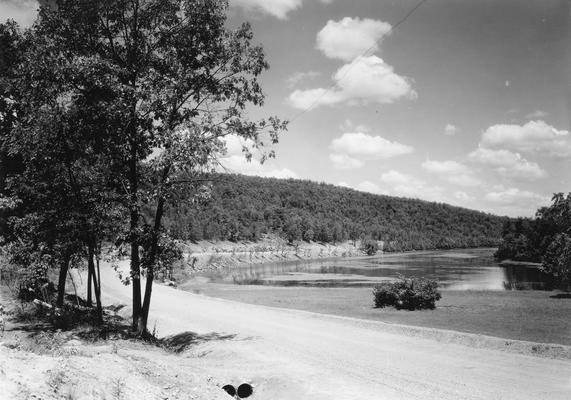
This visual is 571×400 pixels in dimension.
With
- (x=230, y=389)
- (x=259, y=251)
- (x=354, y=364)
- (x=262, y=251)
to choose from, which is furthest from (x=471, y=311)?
(x=262, y=251)

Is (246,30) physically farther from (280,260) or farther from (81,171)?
(280,260)

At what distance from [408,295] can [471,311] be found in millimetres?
3851

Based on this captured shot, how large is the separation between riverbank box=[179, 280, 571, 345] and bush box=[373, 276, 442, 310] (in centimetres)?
76

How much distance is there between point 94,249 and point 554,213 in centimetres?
2130

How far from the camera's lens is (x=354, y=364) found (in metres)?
13.9

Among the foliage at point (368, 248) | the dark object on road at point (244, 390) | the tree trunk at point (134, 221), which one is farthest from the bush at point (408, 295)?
the foliage at point (368, 248)

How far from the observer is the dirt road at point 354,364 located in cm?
1109

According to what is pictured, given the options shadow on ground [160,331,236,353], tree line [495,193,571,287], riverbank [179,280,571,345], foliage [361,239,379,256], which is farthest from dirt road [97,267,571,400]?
foliage [361,239,379,256]

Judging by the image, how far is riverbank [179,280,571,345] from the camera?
21.3 m

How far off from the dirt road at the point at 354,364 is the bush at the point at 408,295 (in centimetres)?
774

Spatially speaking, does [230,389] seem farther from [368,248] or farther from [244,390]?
[368,248]

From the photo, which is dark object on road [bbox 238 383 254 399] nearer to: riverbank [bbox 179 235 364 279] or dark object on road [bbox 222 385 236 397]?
dark object on road [bbox 222 385 236 397]

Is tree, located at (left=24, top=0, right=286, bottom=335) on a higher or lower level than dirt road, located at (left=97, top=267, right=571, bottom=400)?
higher

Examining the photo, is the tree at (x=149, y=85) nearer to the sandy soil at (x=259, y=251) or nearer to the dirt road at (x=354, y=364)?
the dirt road at (x=354, y=364)
